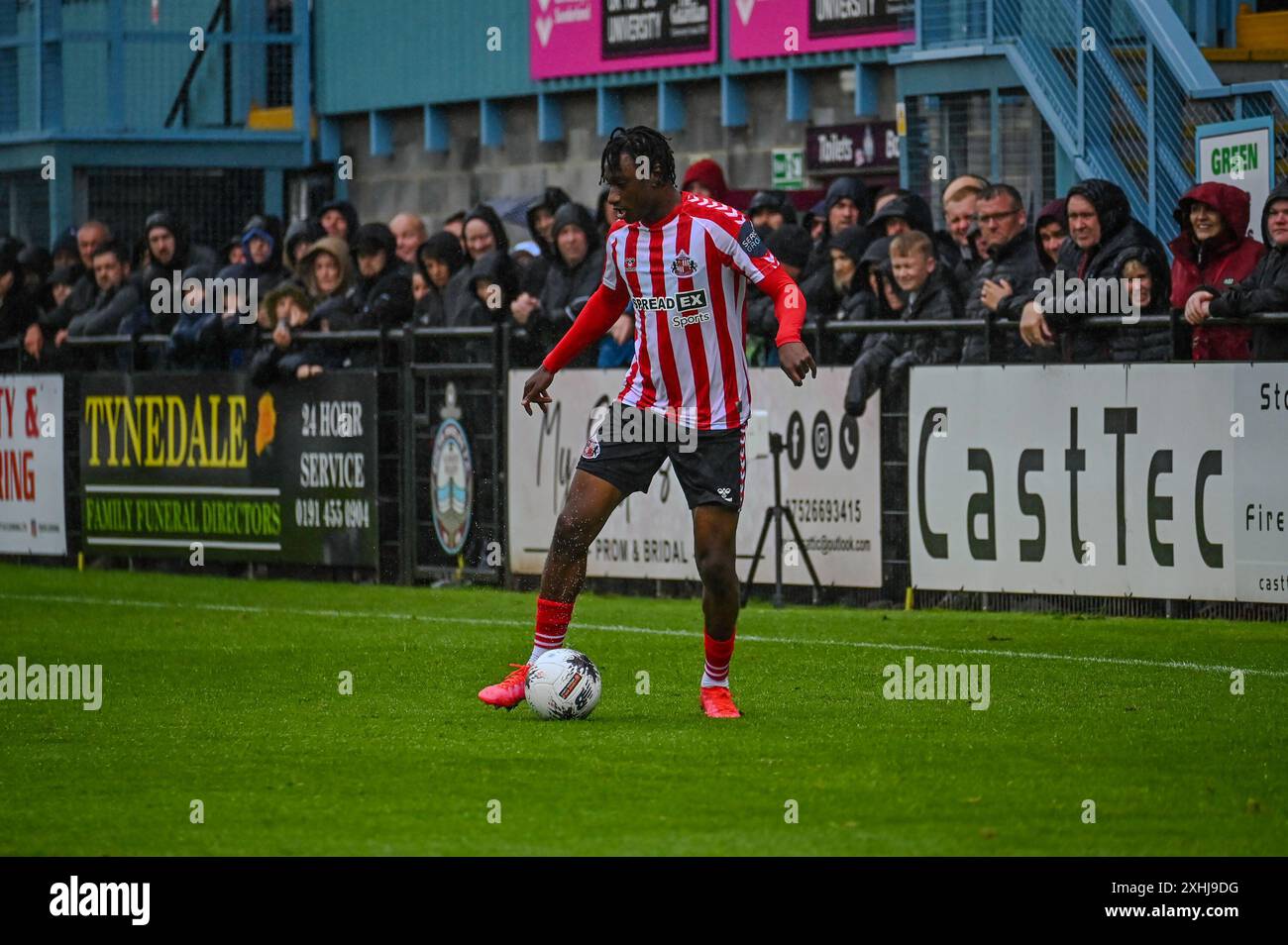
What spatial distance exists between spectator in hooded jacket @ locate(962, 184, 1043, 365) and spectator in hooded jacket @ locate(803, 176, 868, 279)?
5.17 ft

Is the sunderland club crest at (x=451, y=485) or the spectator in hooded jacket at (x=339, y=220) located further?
the spectator in hooded jacket at (x=339, y=220)

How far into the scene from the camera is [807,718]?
10.8 meters

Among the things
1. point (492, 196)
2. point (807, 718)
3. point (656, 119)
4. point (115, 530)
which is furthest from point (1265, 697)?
point (492, 196)

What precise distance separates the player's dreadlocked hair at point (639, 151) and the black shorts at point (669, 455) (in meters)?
1.00

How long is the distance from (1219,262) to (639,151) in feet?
18.3

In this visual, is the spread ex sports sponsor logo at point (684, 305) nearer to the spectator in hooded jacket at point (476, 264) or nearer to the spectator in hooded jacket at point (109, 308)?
the spectator in hooded jacket at point (476, 264)

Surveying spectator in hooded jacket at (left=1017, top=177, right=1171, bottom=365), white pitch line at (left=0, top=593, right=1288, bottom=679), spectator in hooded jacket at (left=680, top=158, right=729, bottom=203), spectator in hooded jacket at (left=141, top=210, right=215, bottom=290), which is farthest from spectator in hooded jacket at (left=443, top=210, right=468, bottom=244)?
spectator in hooded jacket at (left=1017, top=177, right=1171, bottom=365)

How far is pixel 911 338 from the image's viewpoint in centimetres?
1645

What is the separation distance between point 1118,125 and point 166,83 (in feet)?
52.3

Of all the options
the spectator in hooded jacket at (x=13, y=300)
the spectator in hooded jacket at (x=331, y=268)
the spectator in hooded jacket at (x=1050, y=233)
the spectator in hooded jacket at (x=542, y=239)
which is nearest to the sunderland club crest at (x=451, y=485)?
the spectator in hooded jacket at (x=542, y=239)

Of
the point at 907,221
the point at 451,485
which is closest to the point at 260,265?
the point at 451,485

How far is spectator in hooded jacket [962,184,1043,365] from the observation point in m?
15.9

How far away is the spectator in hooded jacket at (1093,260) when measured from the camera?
→ 50.0 feet

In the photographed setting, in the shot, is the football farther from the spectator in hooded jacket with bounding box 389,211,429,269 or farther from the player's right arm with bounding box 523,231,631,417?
the spectator in hooded jacket with bounding box 389,211,429,269
